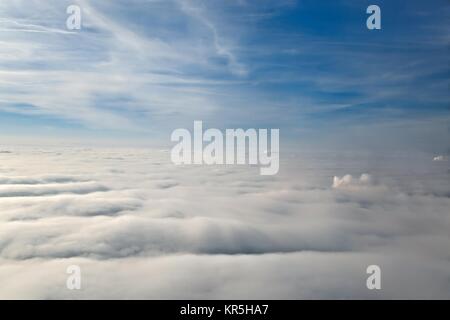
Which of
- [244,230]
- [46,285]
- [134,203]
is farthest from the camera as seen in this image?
[134,203]

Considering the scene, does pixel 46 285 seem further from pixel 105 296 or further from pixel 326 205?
pixel 326 205

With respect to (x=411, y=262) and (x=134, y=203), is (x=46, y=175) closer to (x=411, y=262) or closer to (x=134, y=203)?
(x=134, y=203)

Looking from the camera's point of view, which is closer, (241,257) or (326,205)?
(241,257)

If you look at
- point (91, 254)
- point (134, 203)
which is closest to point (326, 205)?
point (134, 203)

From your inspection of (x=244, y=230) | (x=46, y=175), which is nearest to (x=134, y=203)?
(x=244, y=230)

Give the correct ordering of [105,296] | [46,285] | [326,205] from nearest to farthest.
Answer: [105,296]
[46,285]
[326,205]

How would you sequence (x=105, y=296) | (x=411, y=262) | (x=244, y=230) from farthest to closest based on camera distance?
1. (x=244, y=230)
2. (x=411, y=262)
3. (x=105, y=296)

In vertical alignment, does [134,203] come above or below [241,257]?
above

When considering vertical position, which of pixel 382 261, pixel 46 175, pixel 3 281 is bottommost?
pixel 382 261

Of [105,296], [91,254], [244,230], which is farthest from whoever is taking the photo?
[244,230]
